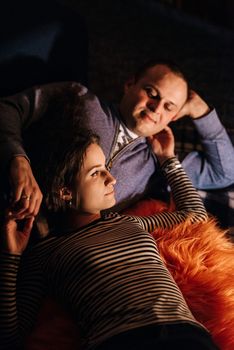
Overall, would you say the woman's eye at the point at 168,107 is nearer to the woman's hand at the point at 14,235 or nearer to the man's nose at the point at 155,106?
the man's nose at the point at 155,106

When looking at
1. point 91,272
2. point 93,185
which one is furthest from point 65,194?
point 91,272

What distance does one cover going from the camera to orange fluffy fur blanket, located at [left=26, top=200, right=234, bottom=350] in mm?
846

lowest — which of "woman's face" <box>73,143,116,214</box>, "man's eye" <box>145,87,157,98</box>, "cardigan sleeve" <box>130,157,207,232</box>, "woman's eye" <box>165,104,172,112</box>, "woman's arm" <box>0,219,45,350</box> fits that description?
"woman's arm" <box>0,219,45,350</box>

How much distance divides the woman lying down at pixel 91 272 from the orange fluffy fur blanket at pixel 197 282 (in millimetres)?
32

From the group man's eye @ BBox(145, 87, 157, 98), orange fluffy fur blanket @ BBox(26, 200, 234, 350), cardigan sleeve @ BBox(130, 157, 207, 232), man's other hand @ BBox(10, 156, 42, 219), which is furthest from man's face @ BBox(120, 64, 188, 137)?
man's other hand @ BBox(10, 156, 42, 219)

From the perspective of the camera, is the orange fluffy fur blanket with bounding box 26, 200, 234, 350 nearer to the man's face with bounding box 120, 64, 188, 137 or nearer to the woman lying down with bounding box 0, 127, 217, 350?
the woman lying down with bounding box 0, 127, 217, 350

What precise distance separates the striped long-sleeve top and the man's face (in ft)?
0.99

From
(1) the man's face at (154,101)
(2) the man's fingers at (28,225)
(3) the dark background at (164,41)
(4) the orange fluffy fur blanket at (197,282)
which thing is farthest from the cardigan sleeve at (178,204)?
(3) the dark background at (164,41)

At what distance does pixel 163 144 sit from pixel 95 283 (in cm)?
56

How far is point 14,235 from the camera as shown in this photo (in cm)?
88

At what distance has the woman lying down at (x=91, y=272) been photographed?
0.75 m

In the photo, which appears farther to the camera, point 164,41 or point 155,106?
point 164,41

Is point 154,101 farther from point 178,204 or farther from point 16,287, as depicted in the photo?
point 16,287

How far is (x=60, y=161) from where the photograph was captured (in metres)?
0.94
